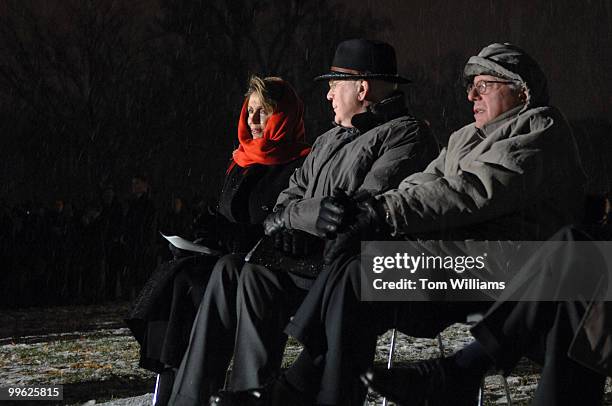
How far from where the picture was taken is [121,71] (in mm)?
25422

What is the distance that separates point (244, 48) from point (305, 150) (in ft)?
61.9

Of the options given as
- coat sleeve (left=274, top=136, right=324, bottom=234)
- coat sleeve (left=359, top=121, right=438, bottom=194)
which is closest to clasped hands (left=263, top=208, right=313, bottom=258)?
coat sleeve (left=359, top=121, right=438, bottom=194)

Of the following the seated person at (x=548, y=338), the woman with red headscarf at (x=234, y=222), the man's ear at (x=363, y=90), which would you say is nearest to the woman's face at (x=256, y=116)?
the woman with red headscarf at (x=234, y=222)

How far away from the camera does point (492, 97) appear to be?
3.94 m

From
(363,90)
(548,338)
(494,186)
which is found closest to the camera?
(548,338)

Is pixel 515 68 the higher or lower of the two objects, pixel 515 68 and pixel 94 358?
the higher

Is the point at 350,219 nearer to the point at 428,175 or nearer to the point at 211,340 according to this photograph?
the point at 428,175

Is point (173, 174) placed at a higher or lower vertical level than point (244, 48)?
lower

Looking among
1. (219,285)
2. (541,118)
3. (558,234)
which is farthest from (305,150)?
(558,234)

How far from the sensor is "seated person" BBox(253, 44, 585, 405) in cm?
350

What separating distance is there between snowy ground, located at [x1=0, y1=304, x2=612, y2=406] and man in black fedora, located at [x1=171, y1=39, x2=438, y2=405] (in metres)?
1.24

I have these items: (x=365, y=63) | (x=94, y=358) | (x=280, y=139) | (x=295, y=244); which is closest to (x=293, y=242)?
(x=295, y=244)

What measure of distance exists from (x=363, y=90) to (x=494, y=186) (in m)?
1.46

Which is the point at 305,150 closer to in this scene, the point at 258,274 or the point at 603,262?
the point at 258,274
